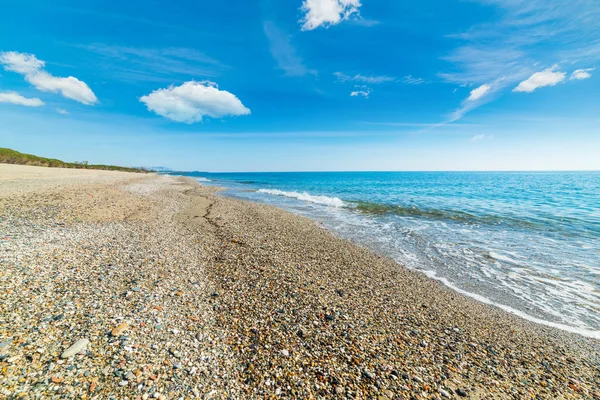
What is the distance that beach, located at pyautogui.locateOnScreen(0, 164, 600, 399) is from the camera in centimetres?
363

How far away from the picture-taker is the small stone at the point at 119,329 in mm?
4277

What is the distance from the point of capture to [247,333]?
486 centimetres

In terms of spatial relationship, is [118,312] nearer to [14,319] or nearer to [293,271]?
[14,319]

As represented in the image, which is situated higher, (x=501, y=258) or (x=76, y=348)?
(x=76, y=348)

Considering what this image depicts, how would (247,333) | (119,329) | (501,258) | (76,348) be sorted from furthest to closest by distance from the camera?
(501,258) → (247,333) → (119,329) → (76,348)

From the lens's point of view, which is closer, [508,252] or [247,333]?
[247,333]

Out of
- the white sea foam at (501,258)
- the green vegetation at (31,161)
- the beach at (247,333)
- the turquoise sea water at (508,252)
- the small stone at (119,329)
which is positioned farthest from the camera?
the green vegetation at (31,161)

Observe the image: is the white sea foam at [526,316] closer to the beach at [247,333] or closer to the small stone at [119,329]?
the beach at [247,333]

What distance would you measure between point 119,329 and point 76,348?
633 mm

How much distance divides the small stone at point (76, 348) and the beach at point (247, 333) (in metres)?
0.02

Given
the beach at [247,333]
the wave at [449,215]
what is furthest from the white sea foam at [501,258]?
the wave at [449,215]

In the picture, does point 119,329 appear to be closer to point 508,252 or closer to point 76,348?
point 76,348

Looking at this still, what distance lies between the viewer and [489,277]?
9336 millimetres

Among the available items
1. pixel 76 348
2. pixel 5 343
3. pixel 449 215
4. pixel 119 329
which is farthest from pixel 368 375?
pixel 449 215
